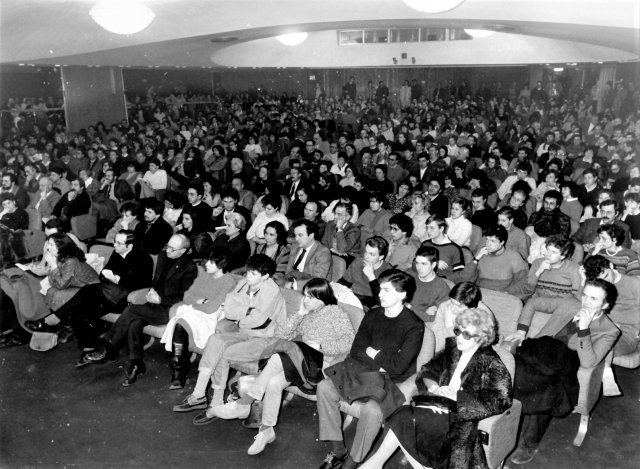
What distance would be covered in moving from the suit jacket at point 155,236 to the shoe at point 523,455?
162 inches

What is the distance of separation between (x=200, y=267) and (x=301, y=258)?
0.94 m

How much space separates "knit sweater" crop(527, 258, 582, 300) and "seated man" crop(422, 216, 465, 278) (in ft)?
2.37

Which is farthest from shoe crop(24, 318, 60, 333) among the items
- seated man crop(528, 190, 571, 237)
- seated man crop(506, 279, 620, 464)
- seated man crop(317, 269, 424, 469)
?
seated man crop(528, 190, 571, 237)

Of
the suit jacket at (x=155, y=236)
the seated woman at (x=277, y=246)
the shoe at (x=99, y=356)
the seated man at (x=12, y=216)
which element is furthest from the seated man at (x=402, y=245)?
the seated man at (x=12, y=216)

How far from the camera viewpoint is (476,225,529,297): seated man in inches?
193

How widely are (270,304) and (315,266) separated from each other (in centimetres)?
102

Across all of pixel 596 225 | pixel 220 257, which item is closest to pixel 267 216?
pixel 220 257

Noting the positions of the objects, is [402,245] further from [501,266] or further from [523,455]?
[523,455]

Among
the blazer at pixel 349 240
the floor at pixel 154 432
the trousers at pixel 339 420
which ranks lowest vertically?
the floor at pixel 154 432

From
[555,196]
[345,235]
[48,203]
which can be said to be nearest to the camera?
[345,235]

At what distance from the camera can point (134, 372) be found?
471 centimetres

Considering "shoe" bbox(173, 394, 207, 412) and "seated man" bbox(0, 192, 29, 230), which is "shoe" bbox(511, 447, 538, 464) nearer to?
"shoe" bbox(173, 394, 207, 412)

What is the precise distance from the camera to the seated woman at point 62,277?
5102mm

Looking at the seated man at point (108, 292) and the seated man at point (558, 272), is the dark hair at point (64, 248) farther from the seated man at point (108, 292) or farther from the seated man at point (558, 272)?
the seated man at point (558, 272)
